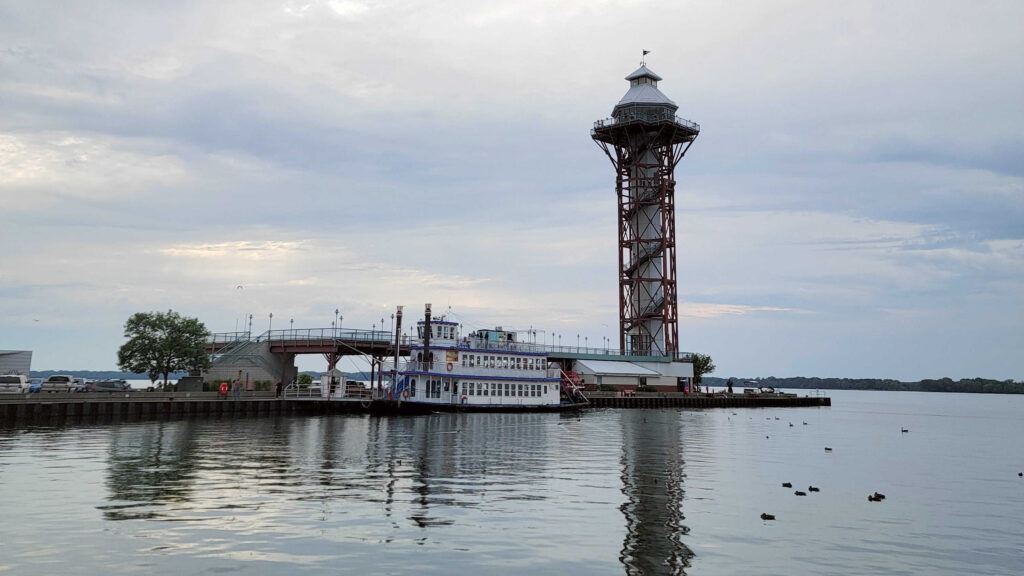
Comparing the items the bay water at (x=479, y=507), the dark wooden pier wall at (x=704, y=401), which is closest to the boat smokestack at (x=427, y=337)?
the bay water at (x=479, y=507)

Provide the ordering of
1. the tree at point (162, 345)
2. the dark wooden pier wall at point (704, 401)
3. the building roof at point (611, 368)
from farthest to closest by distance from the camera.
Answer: the building roof at point (611, 368)
the dark wooden pier wall at point (704, 401)
the tree at point (162, 345)

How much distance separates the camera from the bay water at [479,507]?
731 inches

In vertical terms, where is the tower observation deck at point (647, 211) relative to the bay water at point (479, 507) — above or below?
above

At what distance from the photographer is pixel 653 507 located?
2611cm

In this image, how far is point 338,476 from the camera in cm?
3125

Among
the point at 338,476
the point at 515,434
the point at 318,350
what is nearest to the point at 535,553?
the point at 338,476

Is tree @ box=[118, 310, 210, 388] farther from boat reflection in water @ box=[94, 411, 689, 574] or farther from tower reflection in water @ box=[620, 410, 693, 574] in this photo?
tower reflection in water @ box=[620, 410, 693, 574]

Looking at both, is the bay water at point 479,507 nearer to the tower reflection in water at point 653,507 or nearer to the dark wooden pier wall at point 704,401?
the tower reflection in water at point 653,507

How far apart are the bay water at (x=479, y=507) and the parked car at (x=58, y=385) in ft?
77.2

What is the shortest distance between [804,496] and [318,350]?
62.6 meters

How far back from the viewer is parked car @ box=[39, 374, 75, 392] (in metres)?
71.0

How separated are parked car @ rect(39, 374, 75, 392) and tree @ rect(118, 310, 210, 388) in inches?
267

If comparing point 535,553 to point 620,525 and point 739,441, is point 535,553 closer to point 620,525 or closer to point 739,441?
point 620,525

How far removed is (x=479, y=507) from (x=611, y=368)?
90.7 meters
